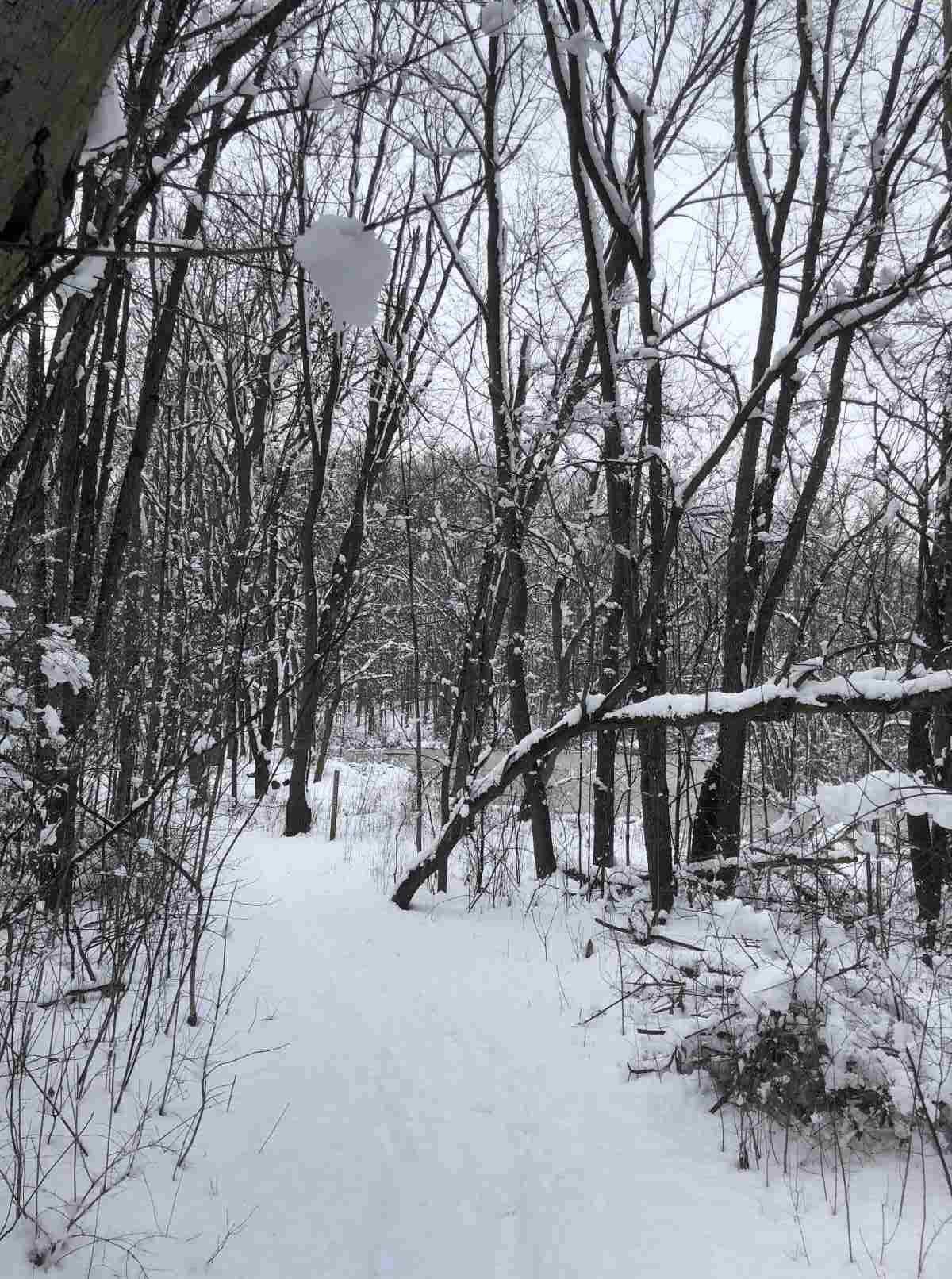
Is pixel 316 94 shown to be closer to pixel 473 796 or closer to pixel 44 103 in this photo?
pixel 44 103

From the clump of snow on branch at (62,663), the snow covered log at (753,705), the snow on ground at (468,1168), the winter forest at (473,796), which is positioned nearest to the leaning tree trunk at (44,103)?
the winter forest at (473,796)

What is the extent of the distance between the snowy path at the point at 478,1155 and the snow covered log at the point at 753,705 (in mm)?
1398

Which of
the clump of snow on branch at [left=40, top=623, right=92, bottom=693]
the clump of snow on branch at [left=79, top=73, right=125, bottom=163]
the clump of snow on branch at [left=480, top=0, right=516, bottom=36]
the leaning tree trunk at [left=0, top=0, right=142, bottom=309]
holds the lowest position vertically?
the clump of snow on branch at [left=40, top=623, right=92, bottom=693]

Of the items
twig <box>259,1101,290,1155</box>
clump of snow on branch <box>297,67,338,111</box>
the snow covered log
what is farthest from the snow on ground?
clump of snow on branch <box>297,67,338,111</box>

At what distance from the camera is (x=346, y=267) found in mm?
802

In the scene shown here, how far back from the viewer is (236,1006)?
3955 mm

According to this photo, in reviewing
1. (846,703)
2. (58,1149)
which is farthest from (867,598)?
(58,1149)

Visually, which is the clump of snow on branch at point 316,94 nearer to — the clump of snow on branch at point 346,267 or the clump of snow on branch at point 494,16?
the clump of snow on branch at point 494,16

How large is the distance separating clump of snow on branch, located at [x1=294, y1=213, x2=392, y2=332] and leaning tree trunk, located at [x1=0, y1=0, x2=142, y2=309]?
212 millimetres

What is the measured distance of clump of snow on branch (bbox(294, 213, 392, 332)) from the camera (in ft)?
2.59

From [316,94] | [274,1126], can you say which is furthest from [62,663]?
[316,94]

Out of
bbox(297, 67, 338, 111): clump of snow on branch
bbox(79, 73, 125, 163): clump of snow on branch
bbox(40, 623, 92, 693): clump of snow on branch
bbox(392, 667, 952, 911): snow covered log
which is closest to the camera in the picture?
bbox(79, 73, 125, 163): clump of snow on branch

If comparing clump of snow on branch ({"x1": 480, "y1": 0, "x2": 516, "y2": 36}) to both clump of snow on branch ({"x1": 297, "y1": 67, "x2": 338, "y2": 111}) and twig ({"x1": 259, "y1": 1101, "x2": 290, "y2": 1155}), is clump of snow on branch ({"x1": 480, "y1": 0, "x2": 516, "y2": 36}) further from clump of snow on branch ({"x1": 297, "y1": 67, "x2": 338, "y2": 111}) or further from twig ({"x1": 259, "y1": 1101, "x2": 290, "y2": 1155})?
twig ({"x1": 259, "y1": 1101, "x2": 290, "y2": 1155})

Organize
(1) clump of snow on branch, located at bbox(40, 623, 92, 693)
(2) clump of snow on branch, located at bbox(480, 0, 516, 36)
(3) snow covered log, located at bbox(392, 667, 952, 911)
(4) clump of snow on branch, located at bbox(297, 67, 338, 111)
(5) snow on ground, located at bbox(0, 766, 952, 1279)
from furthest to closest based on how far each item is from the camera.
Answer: (3) snow covered log, located at bbox(392, 667, 952, 911), (1) clump of snow on branch, located at bbox(40, 623, 92, 693), (5) snow on ground, located at bbox(0, 766, 952, 1279), (4) clump of snow on branch, located at bbox(297, 67, 338, 111), (2) clump of snow on branch, located at bbox(480, 0, 516, 36)
